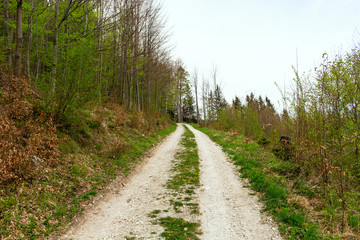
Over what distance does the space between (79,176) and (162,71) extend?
66.9 ft

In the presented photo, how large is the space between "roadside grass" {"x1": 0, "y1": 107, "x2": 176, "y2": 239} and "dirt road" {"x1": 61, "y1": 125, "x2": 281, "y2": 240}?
1.57ft

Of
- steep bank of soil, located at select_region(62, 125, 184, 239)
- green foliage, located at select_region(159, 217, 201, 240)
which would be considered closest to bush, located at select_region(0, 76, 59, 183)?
steep bank of soil, located at select_region(62, 125, 184, 239)

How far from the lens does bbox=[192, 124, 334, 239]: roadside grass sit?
3.94 m

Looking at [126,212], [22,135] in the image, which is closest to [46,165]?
[22,135]

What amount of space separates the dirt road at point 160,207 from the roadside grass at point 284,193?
330 millimetres

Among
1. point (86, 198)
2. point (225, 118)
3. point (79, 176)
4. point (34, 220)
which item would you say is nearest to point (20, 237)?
point (34, 220)

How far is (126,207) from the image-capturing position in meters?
5.09

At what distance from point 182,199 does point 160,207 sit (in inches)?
27.5

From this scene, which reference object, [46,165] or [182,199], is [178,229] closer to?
[182,199]

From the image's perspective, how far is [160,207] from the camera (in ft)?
16.5

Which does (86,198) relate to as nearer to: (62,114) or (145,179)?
(145,179)

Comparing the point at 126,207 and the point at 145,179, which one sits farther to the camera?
the point at 145,179

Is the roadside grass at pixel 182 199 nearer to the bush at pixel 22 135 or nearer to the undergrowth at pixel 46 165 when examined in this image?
the undergrowth at pixel 46 165

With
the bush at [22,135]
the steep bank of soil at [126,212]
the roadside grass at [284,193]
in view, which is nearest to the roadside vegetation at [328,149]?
the roadside grass at [284,193]
